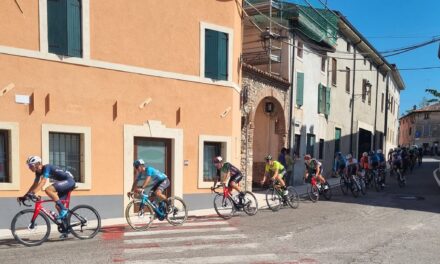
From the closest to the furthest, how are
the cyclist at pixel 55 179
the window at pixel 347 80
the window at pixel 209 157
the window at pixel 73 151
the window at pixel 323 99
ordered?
1. the cyclist at pixel 55 179
2. the window at pixel 73 151
3. the window at pixel 209 157
4. the window at pixel 323 99
5. the window at pixel 347 80

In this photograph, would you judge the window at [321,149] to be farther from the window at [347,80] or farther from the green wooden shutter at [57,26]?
the green wooden shutter at [57,26]

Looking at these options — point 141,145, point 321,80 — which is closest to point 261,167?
point 321,80

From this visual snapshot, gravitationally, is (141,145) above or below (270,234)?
above

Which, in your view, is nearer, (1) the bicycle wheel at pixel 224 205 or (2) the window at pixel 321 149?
(1) the bicycle wheel at pixel 224 205

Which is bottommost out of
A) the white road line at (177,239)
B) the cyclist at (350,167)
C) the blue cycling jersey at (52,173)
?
the white road line at (177,239)

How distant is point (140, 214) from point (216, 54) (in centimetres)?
590

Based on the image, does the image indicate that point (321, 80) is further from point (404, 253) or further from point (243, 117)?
point (404, 253)

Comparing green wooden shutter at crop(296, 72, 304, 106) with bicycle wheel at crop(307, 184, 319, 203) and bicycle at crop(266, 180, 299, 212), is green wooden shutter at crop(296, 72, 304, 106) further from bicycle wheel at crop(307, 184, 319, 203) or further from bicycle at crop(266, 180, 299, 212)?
bicycle at crop(266, 180, 299, 212)

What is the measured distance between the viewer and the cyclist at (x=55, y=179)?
25.1ft

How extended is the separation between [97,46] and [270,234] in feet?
21.7

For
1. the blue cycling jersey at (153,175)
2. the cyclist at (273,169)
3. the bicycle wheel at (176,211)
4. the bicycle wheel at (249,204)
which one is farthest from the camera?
the cyclist at (273,169)

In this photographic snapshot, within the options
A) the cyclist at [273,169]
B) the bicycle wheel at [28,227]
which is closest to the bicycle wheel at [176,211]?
the bicycle wheel at [28,227]

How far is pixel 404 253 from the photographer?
272 inches

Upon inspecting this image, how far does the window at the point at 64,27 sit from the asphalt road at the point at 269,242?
4648 millimetres
